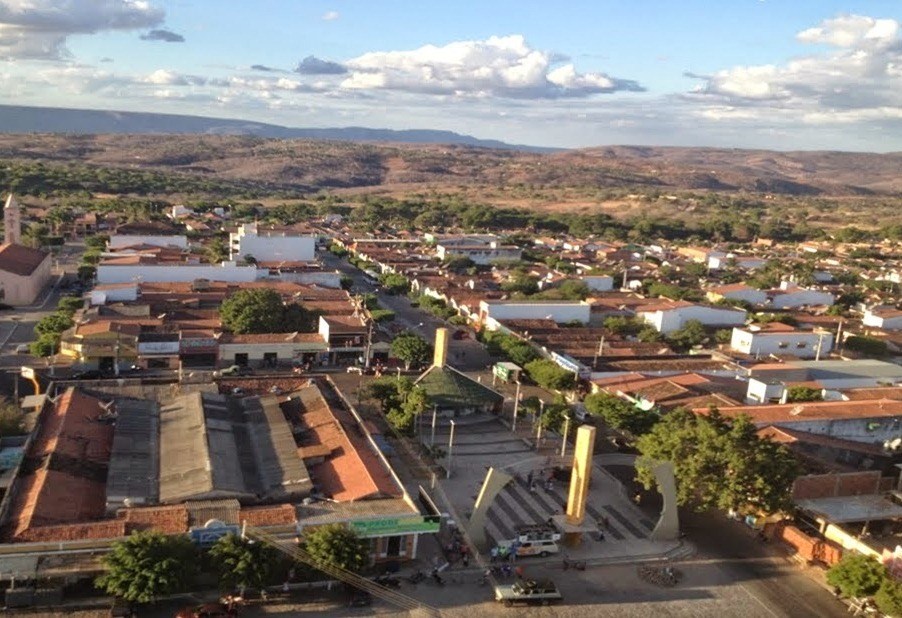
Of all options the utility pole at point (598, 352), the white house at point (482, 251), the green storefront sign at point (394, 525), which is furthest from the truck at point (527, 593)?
the white house at point (482, 251)

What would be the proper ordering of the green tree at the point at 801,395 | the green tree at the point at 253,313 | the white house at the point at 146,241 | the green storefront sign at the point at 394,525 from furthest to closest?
the white house at the point at 146,241 → the green tree at the point at 253,313 → the green tree at the point at 801,395 → the green storefront sign at the point at 394,525

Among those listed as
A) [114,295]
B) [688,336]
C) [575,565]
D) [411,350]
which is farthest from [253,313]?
[688,336]

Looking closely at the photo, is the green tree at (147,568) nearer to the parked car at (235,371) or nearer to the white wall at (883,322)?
the parked car at (235,371)

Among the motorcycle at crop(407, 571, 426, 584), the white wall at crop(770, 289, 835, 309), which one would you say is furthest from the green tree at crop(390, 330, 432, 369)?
the white wall at crop(770, 289, 835, 309)

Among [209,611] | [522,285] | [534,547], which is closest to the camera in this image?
[209,611]

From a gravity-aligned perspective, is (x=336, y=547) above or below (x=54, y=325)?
above

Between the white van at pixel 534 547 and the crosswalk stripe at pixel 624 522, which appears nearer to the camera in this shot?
the white van at pixel 534 547

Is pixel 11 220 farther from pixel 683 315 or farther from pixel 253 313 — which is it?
pixel 683 315
